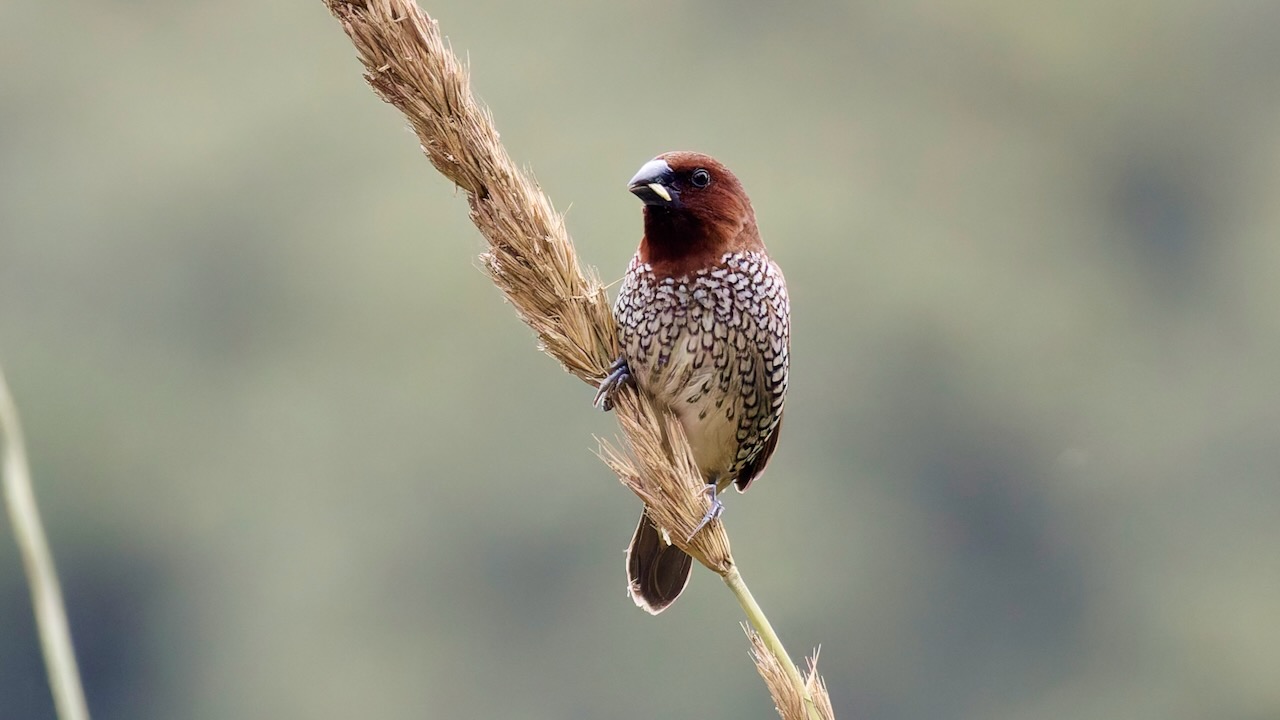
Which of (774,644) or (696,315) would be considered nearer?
(774,644)

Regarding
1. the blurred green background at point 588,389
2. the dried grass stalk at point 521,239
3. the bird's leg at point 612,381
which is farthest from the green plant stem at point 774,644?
the blurred green background at point 588,389

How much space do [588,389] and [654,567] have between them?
14522mm

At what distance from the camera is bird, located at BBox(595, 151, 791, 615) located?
279cm

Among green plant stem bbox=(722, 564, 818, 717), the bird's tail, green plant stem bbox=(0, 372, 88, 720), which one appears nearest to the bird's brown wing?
the bird's tail

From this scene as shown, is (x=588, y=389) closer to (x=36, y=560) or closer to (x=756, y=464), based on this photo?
(x=756, y=464)

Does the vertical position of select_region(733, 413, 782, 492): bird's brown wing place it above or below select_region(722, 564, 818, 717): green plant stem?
below

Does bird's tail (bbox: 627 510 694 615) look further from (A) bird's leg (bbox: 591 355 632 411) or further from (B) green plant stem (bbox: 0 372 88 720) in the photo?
(B) green plant stem (bbox: 0 372 88 720)

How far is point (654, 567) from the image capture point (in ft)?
9.77

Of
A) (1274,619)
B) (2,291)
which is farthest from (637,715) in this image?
(2,291)

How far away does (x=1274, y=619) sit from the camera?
2058 cm

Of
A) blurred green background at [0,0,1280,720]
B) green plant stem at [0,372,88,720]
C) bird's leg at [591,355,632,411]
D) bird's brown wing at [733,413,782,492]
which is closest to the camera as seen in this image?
green plant stem at [0,372,88,720]

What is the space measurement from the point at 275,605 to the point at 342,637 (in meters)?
1.40

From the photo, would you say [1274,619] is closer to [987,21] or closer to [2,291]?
[987,21]

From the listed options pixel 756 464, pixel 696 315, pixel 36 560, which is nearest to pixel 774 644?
pixel 36 560
